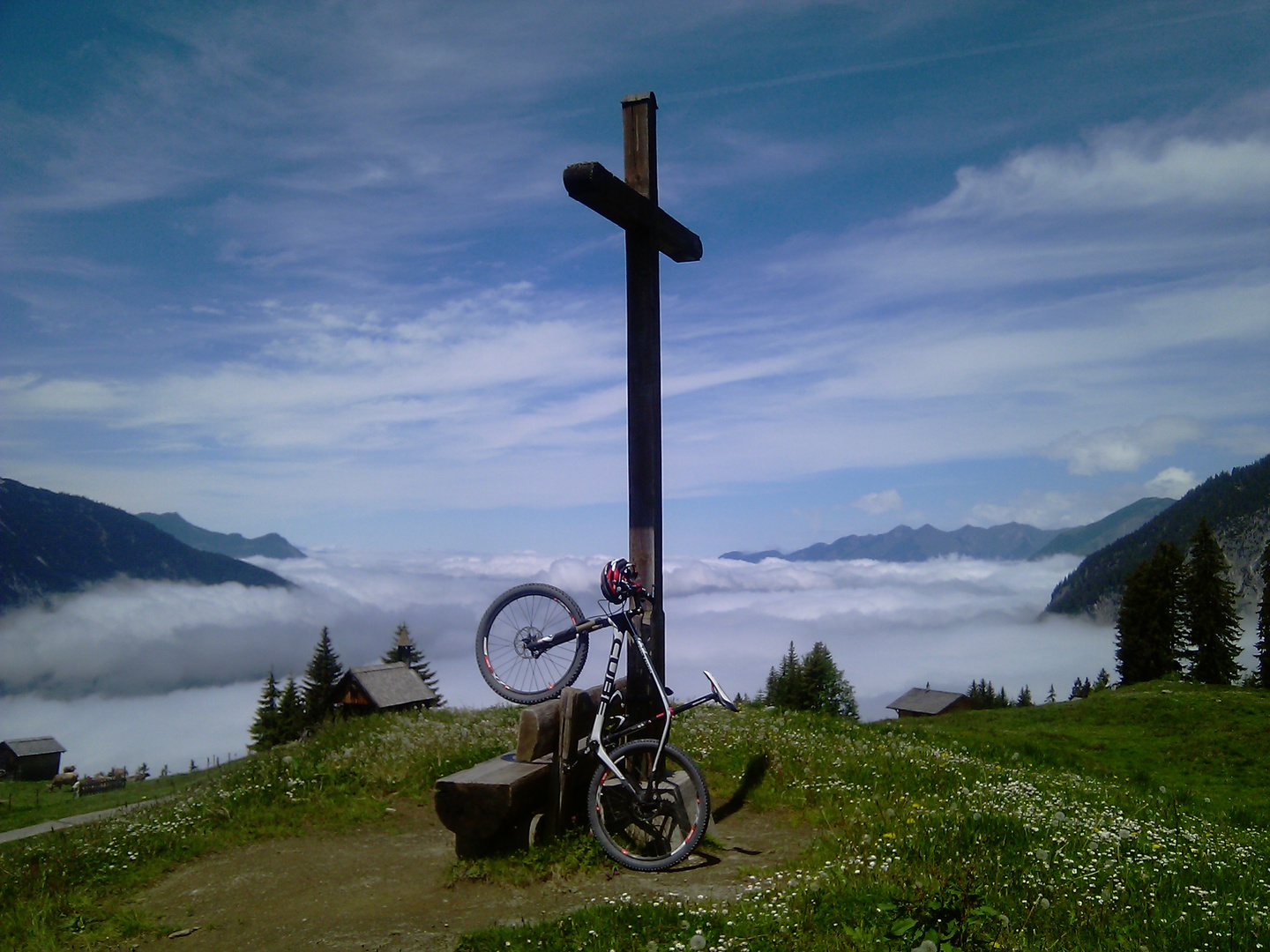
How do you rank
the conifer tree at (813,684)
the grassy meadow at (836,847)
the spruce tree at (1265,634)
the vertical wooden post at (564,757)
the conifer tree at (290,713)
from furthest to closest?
the conifer tree at (813,684) < the conifer tree at (290,713) < the spruce tree at (1265,634) < the vertical wooden post at (564,757) < the grassy meadow at (836,847)

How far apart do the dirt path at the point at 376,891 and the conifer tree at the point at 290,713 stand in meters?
52.1

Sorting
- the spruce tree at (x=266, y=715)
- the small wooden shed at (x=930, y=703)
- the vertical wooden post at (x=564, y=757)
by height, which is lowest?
the small wooden shed at (x=930, y=703)

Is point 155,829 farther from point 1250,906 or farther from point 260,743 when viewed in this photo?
point 260,743

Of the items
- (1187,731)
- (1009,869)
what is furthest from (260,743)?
(1009,869)

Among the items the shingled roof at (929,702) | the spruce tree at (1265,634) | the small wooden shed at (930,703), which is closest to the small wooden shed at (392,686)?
the spruce tree at (1265,634)

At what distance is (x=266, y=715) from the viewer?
198 ft

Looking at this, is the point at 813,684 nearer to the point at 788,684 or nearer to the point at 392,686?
the point at 788,684

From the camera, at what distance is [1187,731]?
3097 centimetres

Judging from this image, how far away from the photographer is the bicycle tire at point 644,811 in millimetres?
7395

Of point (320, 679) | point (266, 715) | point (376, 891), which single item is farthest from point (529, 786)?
point (266, 715)

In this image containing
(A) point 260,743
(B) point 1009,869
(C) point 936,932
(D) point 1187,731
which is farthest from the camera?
(A) point 260,743

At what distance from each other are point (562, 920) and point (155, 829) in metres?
6.90

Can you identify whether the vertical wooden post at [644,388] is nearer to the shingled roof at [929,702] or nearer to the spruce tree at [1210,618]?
the spruce tree at [1210,618]

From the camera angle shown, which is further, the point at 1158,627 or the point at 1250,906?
the point at 1158,627
